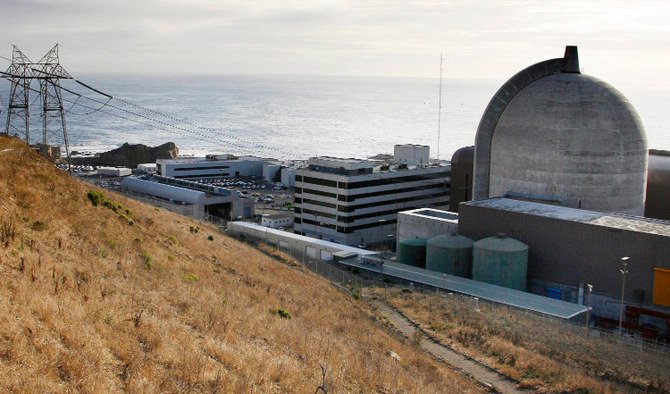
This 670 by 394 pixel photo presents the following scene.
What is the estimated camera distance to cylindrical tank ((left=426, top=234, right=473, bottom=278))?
5169cm

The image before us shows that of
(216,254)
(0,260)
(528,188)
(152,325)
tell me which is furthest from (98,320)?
(528,188)

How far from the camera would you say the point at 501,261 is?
159 feet

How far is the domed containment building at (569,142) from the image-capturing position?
53156mm

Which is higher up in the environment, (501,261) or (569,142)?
(569,142)

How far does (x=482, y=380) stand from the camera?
25.7 meters

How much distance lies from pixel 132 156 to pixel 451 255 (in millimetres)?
110147

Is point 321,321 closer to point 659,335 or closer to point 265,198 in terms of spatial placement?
point 659,335

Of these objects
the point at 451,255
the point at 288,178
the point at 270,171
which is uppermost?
the point at 270,171

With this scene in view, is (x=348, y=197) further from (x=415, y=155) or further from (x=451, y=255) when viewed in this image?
(x=415, y=155)

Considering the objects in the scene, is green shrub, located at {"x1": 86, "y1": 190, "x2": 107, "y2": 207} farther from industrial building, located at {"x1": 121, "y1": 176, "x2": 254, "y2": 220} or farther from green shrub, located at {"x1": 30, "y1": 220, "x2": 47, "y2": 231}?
industrial building, located at {"x1": 121, "y1": 176, "x2": 254, "y2": 220}

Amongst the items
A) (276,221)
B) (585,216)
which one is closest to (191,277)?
(585,216)

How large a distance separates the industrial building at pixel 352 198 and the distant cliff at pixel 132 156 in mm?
77288

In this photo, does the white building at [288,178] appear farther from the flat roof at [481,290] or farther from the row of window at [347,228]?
the flat roof at [481,290]

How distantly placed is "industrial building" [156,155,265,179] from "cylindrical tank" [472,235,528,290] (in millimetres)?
71843
